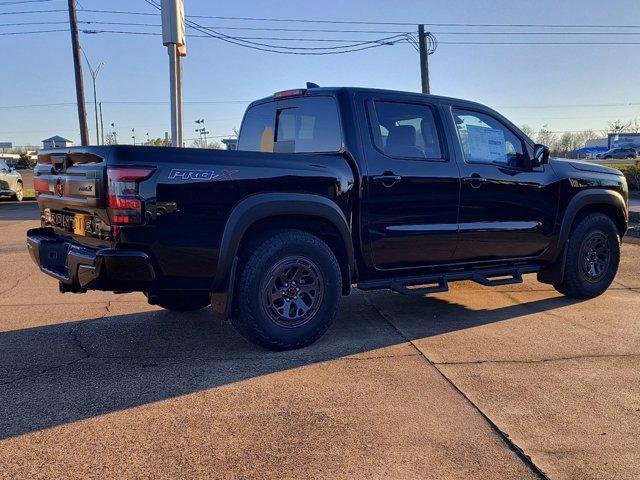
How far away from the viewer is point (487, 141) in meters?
5.44

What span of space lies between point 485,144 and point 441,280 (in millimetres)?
1373

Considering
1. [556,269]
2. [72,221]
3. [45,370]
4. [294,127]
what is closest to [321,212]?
[294,127]

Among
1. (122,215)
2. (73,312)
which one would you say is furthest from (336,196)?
(73,312)

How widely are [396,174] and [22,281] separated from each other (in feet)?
16.4

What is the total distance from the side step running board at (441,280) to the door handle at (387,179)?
80cm

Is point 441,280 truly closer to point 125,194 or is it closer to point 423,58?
point 125,194

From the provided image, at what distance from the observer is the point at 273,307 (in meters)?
4.21

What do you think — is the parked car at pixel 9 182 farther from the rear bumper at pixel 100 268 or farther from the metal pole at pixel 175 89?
the rear bumper at pixel 100 268

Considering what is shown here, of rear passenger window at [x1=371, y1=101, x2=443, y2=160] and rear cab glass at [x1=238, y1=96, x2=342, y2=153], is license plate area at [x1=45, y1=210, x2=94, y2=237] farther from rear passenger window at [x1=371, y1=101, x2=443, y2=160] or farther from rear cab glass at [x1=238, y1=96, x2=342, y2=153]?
rear passenger window at [x1=371, y1=101, x2=443, y2=160]

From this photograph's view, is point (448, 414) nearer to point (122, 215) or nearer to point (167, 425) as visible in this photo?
point (167, 425)

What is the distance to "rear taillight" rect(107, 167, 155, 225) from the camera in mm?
3559

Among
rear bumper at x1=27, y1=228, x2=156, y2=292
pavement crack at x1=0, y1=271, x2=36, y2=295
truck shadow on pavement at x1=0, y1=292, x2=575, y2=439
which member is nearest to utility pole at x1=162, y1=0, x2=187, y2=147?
pavement crack at x1=0, y1=271, x2=36, y2=295

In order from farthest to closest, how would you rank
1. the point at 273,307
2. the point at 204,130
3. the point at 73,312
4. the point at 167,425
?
the point at 204,130 < the point at 73,312 < the point at 273,307 < the point at 167,425

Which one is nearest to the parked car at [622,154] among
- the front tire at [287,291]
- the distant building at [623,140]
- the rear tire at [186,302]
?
the distant building at [623,140]
